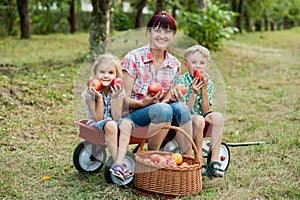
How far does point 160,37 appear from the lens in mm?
3783

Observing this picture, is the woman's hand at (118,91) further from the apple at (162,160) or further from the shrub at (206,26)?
the shrub at (206,26)

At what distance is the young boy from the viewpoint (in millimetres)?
3779

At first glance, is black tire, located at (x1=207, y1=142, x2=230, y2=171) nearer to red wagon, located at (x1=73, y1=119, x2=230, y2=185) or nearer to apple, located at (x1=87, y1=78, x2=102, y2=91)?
red wagon, located at (x1=73, y1=119, x2=230, y2=185)

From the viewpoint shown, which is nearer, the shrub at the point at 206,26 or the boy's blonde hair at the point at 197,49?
the boy's blonde hair at the point at 197,49

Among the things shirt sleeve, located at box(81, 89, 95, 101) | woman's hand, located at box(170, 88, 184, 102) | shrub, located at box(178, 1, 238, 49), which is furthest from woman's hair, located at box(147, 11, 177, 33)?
shrub, located at box(178, 1, 238, 49)

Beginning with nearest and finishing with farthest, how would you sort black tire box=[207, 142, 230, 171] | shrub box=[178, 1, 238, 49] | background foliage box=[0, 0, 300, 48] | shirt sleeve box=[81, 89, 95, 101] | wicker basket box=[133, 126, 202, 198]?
wicker basket box=[133, 126, 202, 198] → shirt sleeve box=[81, 89, 95, 101] → black tire box=[207, 142, 230, 171] → shrub box=[178, 1, 238, 49] → background foliage box=[0, 0, 300, 48]

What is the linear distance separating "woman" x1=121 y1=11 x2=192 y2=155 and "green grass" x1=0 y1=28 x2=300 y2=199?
1.70 feet

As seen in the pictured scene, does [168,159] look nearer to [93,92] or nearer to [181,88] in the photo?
[181,88]

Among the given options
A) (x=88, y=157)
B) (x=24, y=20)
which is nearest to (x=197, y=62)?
(x=88, y=157)

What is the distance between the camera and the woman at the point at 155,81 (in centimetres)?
367

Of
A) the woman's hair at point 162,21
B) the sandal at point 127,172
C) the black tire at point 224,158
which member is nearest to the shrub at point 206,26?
the black tire at point 224,158

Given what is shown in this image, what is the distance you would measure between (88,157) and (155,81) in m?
0.87

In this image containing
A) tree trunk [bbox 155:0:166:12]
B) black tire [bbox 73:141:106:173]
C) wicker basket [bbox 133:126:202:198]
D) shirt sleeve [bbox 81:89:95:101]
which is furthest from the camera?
tree trunk [bbox 155:0:166:12]

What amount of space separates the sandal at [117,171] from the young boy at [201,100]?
0.66 meters
